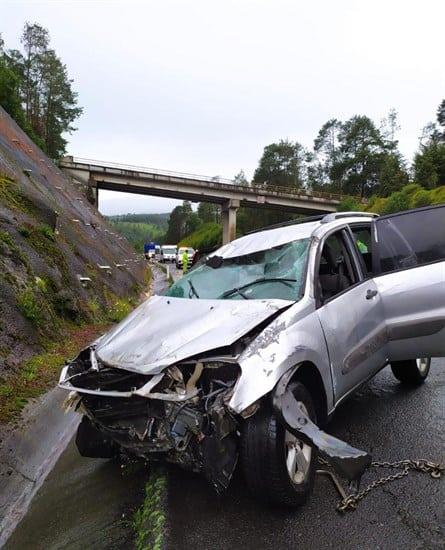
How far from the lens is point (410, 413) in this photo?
4.28 meters

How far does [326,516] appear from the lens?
9.15 feet

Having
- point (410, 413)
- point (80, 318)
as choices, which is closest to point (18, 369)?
point (80, 318)

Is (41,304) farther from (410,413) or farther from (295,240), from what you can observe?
(410,413)

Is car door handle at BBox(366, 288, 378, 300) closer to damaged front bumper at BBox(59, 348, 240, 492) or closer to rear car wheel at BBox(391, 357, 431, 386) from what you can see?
rear car wheel at BBox(391, 357, 431, 386)

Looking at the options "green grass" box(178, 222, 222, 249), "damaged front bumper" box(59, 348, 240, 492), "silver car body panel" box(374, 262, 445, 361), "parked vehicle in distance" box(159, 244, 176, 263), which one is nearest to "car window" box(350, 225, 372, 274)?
"silver car body panel" box(374, 262, 445, 361)

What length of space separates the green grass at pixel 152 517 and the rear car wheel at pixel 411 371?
2.86 m

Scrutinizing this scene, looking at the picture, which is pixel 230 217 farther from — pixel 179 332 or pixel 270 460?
pixel 270 460

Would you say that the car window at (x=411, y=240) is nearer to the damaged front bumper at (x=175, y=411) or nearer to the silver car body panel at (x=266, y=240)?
the silver car body panel at (x=266, y=240)

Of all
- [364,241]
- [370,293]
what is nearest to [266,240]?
[370,293]

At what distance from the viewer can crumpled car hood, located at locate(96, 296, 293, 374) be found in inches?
109

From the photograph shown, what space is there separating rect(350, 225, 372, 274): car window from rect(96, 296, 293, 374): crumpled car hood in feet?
5.80

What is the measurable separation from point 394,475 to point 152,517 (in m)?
1.73

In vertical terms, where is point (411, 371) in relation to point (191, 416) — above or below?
below

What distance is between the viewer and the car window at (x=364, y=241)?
14.9ft
